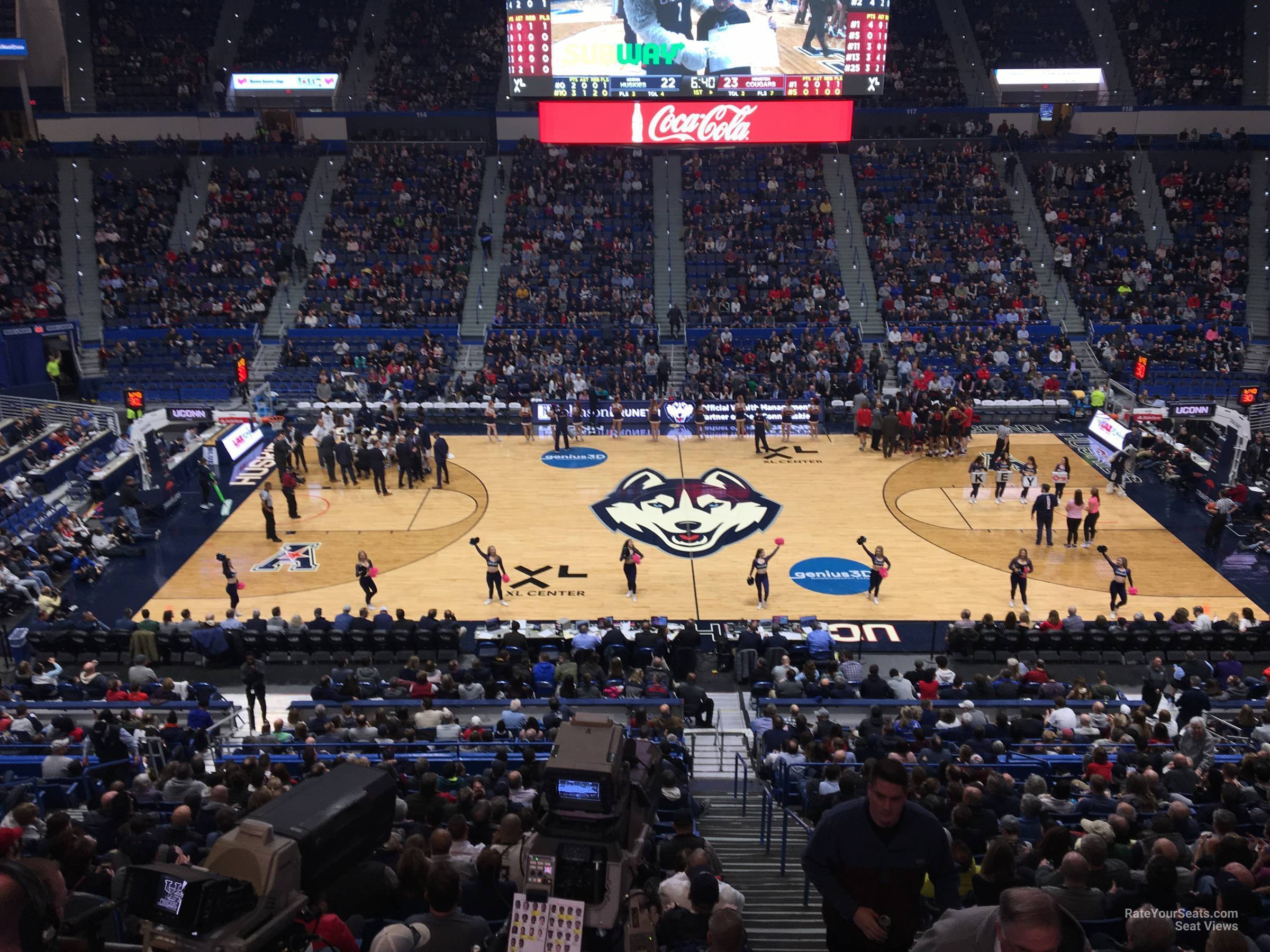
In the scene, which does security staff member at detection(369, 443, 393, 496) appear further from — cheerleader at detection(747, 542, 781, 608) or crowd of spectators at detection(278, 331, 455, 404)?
cheerleader at detection(747, 542, 781, 608)

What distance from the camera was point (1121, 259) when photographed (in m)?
41.6

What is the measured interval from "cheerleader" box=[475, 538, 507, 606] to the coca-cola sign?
2252 cm

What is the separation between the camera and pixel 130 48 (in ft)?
156

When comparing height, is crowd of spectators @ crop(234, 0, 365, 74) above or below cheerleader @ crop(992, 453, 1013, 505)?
above

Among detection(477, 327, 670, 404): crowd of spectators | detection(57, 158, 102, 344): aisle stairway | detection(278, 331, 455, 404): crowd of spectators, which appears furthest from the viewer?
detection(57, 158, 102, 344): aisle stairway

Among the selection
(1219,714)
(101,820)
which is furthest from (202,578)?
(1219,714)

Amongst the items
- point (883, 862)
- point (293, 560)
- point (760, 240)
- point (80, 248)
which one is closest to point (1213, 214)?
point (760, 240)

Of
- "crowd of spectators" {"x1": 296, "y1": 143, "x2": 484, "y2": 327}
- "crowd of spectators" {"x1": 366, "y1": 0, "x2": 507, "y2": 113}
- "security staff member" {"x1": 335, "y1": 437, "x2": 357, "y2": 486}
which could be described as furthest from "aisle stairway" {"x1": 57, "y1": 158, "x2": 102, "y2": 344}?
"security staff member" {"x1": 335, "y1": 437, "x2": 357, "y2": 486}

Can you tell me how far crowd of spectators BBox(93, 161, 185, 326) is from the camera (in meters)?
40.3

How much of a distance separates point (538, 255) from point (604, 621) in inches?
983

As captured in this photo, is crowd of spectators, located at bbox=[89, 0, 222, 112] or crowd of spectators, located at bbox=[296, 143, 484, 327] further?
crowd of spectators, located at bbox=[89, 0, 222, 112]

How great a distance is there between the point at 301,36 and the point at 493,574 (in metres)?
35.5

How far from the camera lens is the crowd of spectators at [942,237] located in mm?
39781

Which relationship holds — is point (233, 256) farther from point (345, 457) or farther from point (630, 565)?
point (630, 565)
